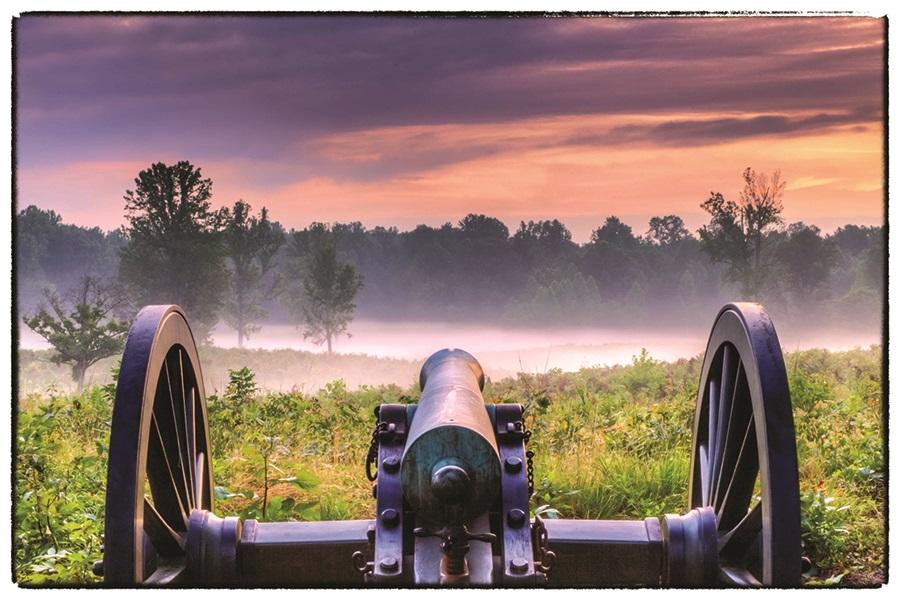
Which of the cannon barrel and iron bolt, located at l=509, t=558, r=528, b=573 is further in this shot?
iron bolt, located at l=509, t=558, r=528, b=573

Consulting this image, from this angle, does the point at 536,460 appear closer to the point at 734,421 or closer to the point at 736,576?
the point at 734,421

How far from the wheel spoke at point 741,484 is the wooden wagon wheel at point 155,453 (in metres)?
1.91

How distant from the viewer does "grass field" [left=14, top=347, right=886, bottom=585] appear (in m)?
5.72

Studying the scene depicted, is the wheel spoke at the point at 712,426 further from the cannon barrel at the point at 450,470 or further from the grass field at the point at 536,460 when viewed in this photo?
the cannon barrel at the point at 450,470

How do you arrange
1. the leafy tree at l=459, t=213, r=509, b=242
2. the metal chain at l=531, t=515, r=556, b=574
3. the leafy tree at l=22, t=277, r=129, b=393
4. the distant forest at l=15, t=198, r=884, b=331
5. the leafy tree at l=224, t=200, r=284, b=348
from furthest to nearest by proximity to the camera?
the leafy tree at l=459, t=213, r=509, b=242 < the leafy tree at l=224, t=200, r=284, b=348 < the distant forest at l=15, t=198, r=884, b=331 < the leafy tree at l=22, t=277, r=129, b=393 < the metal chain at l=531, t=515, r=556, b=574

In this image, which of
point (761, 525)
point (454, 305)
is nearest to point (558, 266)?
point (454, 305)

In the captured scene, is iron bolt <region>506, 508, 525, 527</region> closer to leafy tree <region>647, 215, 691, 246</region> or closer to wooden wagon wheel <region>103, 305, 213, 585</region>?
wooden wagon wheel <region>103, 305, 213, 585</region>

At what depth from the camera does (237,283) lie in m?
14.1

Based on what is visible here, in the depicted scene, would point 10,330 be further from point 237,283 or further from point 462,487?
point 237,283

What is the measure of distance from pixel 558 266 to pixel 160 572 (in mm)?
11391

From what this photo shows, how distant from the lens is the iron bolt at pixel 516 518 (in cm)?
359

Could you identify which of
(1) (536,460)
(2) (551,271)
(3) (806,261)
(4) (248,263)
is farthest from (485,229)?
(1) (536,460)

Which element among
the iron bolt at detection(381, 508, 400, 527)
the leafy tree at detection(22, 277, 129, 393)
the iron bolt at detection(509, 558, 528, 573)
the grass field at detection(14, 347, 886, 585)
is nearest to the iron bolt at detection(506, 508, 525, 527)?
the iron bolt at detection(509, 558, 528, 573)

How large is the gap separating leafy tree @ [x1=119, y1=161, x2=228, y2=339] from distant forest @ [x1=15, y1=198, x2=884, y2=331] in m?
0.33
